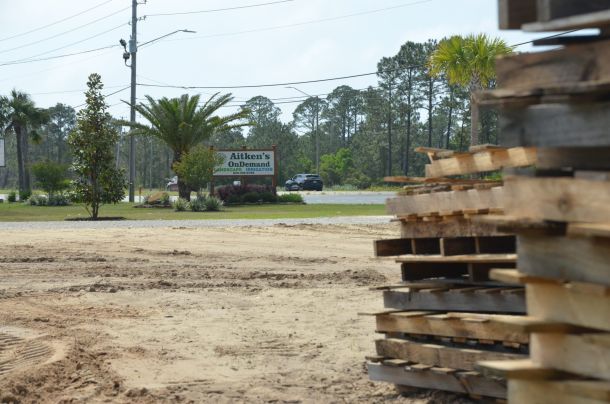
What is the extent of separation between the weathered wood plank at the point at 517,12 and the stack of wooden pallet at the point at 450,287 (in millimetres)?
2095

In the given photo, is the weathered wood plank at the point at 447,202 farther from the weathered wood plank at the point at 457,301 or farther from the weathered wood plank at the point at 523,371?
the weathered wood plank at the point at 523,371

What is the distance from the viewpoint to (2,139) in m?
67.8

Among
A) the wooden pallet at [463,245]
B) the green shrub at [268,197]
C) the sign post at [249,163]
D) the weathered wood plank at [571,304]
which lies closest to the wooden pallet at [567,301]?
the weathered wood plank at [571,304]

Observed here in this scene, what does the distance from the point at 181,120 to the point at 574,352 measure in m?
42.7

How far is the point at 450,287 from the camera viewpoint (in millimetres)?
7273

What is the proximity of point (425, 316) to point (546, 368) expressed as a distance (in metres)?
3.30

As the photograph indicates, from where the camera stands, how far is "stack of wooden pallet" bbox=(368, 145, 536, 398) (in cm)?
654

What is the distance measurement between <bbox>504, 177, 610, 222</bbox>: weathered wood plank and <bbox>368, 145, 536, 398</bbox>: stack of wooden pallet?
6.69 ft

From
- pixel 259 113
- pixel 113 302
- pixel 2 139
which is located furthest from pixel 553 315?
pixel 259 113

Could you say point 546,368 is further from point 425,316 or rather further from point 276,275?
point 276,275

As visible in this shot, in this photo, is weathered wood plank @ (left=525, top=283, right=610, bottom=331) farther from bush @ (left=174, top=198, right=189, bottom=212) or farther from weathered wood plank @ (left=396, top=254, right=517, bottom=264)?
bush @ (left=174, top=198, right=189, bottom=212)

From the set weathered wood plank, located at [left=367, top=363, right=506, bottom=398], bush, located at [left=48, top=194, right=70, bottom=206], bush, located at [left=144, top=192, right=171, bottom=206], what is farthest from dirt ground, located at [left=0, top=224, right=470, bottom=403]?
bush, located at [left=48, top=194, right=70, bottom=206]

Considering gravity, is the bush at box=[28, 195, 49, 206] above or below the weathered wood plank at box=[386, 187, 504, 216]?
below

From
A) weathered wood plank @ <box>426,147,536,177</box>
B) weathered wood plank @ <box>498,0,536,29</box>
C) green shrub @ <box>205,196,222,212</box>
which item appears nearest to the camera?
weathered wood plank @ <box>498,0,536,29</box>
